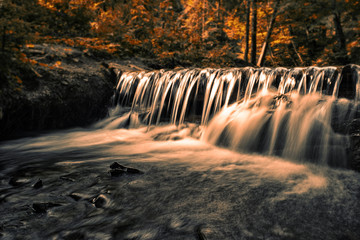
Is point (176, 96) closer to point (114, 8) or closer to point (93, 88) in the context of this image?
point (93, 88)

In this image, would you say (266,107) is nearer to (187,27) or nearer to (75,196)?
(75,196)

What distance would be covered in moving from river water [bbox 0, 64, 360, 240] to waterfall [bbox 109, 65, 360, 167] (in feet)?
0.08

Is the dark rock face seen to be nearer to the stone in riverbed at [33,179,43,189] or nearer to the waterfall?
the waterfall

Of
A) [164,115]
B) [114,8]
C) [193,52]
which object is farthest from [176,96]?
[114,8]

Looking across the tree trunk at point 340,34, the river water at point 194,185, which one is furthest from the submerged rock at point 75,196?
the tree trunk at point 340,34

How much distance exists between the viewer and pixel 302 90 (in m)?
3.97

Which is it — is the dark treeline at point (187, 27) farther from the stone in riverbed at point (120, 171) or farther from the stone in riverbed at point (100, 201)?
the stone in riverbed at point (100, 201)

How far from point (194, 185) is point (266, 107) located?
7.37 ft

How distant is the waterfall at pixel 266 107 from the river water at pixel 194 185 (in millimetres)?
26

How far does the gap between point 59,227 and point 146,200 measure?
2.36ft

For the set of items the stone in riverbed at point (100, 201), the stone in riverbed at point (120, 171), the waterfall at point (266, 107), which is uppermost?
the waterfall at point (266, 107)

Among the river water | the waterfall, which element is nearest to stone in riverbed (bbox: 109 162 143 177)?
the river water

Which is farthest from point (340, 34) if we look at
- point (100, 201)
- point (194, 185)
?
point (100, 201)

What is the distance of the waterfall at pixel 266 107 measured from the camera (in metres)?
3.10
